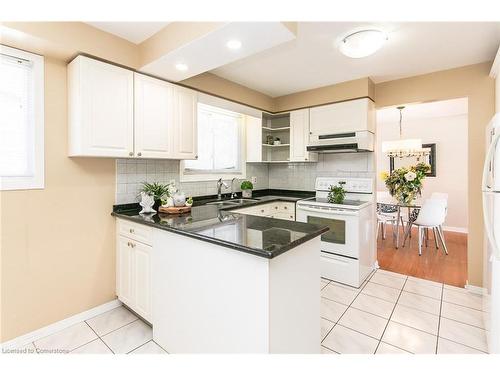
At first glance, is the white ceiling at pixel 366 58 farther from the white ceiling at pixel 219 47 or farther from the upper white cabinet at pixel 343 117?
the white ceiling at pixel 219 47

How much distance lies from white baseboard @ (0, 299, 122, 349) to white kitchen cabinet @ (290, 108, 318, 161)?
279 centimetres

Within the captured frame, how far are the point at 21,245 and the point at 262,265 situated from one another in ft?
6.12

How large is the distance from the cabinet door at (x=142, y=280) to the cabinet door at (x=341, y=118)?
2573mm

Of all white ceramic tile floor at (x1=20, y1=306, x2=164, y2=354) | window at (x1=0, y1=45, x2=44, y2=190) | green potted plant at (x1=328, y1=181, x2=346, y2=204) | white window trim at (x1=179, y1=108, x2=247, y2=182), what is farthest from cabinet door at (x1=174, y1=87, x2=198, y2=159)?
green potted plant at (x1=328, y1=181, x2=346, y2=204)

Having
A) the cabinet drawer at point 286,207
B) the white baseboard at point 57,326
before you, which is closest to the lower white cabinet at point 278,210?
the cabinet drawer at point 286,207

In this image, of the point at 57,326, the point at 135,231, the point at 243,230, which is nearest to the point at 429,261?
the point at 243,230

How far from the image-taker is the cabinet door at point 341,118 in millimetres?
3059

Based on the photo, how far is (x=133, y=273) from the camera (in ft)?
7.00

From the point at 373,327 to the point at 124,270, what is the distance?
2194mm

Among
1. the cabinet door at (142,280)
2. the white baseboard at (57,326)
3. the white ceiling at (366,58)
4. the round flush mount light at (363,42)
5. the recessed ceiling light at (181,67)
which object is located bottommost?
the white baseboard at (57,326)

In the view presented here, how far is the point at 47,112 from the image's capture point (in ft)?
6.49

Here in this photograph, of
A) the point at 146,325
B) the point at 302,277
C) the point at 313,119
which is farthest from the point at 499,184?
the point at 146,325

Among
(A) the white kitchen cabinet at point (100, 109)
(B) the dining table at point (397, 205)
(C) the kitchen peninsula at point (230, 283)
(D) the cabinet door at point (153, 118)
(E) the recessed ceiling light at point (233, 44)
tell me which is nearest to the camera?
(C) the kitchen peninsula at point (230, 283)

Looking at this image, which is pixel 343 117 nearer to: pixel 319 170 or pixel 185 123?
pixel 319 170
